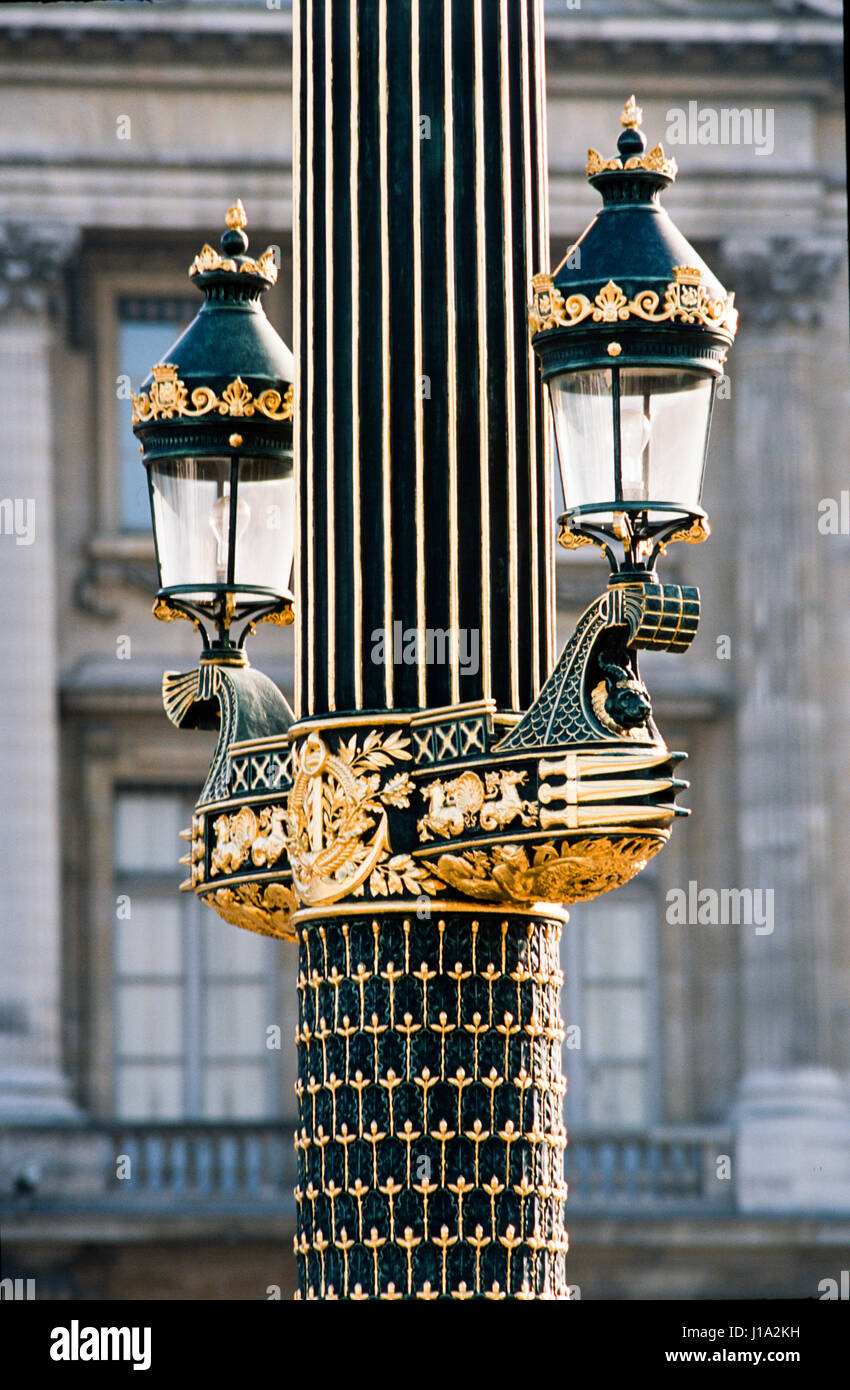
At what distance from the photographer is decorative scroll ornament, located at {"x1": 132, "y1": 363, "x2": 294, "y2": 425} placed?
10.1m

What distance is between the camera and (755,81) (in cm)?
3678

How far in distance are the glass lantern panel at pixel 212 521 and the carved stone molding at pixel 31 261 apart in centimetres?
2581

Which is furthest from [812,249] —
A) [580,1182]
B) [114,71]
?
[580,1182]

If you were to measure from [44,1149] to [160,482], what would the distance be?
81.5 ft

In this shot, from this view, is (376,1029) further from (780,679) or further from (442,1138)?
(780,679)

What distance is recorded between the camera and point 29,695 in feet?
117

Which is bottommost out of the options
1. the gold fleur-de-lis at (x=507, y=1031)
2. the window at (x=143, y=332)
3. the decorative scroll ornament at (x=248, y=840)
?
the gold fleur-de-lis at (x=507, y=1031)

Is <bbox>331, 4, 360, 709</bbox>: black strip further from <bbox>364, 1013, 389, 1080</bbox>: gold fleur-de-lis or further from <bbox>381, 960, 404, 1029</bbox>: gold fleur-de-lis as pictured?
<bbox>364, 1013, 389, 1080</bbox>: gold fleur-de-lis

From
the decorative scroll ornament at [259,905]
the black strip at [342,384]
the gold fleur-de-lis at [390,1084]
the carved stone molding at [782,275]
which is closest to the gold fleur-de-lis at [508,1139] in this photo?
the gold fleur-de-lis at [390,1084]

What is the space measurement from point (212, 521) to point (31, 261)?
85.2 feet

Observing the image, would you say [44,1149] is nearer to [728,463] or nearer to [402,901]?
[728,463]

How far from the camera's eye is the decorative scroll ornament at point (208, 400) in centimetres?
1013

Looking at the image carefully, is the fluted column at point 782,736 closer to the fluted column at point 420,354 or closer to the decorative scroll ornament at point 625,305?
the fluted column at point 420,354

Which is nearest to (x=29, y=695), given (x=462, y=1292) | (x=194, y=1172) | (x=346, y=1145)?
(x=194, y=1172)
